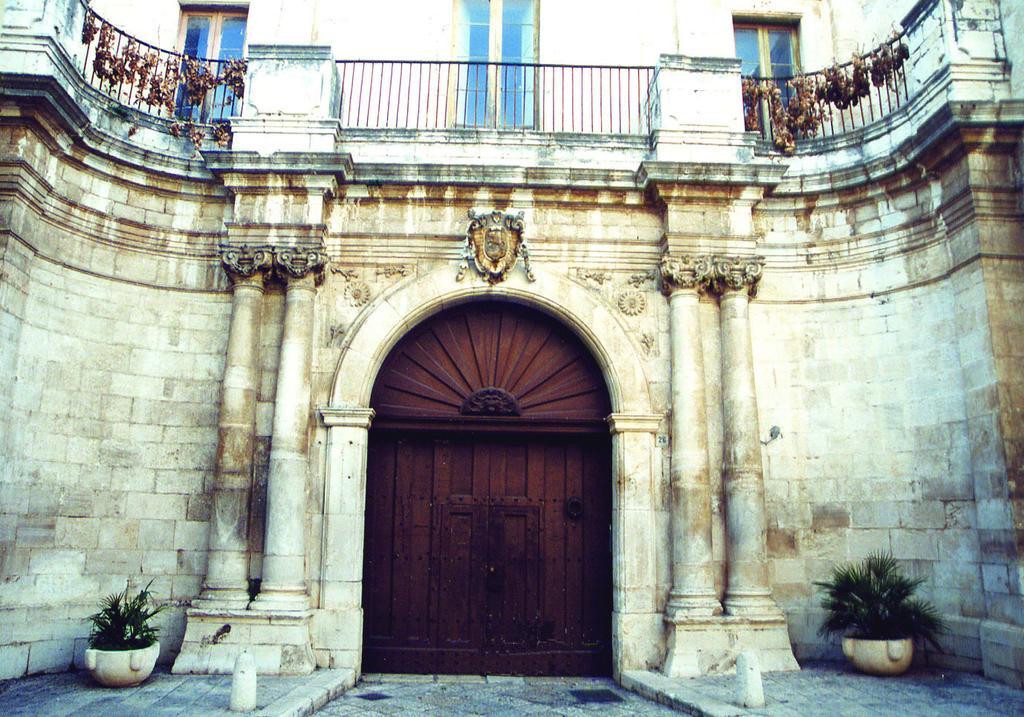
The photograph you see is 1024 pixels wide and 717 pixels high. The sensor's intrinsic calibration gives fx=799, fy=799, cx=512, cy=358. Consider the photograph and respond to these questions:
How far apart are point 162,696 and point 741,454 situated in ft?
18.0

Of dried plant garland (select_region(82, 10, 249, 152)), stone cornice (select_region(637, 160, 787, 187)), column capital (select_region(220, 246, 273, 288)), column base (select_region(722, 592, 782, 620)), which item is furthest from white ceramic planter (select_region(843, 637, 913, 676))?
dried plant garland (select_region(82, 10, 249, 152))

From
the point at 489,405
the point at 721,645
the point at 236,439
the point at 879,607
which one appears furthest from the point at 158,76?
the point at 879,607

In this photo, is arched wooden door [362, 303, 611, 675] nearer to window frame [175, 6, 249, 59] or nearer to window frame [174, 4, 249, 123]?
window frame [174, 4, 249, 123]

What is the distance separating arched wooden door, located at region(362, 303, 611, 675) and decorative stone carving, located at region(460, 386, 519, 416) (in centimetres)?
1

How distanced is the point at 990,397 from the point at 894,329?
137 cm

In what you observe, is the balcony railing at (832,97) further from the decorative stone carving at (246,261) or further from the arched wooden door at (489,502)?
the decorative stone carving at (246,261)

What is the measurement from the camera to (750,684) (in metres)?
5.98

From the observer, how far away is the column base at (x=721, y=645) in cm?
721

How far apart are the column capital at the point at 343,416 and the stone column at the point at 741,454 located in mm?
3644

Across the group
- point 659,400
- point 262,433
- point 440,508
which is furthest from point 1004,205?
point 262,433

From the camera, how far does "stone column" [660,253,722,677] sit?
7.41 meters

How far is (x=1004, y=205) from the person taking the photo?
748cm

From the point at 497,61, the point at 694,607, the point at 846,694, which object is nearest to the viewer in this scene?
the point at 846,694

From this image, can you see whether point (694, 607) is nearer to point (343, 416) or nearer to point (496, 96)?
point (343, 416)
